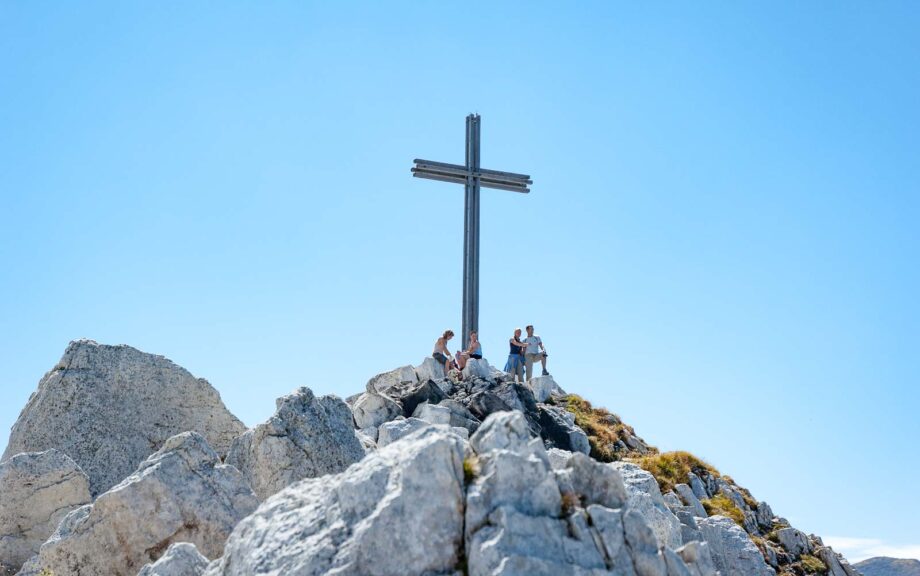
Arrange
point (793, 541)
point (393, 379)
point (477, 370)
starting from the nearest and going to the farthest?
point (793, 541) → point (477, 370) → point (393, 379)

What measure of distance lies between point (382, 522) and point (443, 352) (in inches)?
1063

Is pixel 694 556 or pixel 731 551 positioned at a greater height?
pixel 731 551

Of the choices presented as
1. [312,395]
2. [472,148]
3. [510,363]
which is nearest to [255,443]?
[312,395]

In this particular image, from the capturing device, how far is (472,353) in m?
34.5

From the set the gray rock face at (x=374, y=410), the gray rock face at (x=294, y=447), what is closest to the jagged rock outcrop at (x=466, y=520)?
the gray rock face at (x=294, y=447)

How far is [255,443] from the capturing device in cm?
1491

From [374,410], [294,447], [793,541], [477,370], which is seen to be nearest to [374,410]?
[374,410]

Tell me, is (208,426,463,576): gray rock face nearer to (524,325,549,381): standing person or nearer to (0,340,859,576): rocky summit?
(0,340,859,576): rocky summit

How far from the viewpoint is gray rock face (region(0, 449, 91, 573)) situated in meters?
16.2

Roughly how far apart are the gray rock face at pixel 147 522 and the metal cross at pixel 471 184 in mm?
24521

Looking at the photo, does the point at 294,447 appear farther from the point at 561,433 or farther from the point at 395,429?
the point at 561,433

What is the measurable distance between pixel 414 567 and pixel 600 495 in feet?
5.76

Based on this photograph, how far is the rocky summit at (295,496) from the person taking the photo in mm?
7910

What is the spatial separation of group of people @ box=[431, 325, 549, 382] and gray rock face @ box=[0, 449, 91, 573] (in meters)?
18.9
